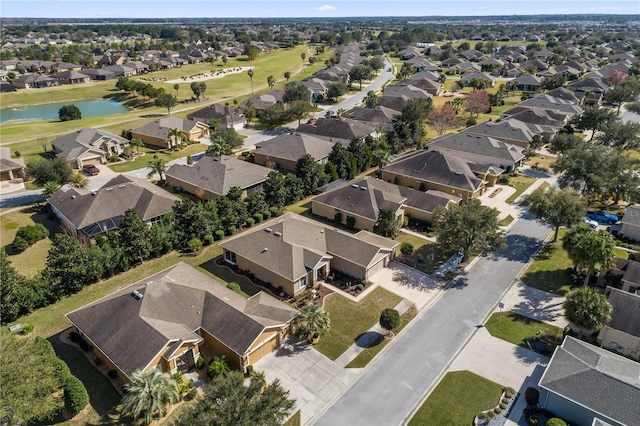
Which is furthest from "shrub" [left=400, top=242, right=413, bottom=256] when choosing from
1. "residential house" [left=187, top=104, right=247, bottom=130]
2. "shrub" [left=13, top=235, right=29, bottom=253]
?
"residential house" [left=187, top=104, right=247, bottom=130]

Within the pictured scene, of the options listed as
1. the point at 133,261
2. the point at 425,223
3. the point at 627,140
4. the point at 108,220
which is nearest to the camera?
the point at 133,261

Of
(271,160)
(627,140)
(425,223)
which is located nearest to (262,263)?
(425,223)

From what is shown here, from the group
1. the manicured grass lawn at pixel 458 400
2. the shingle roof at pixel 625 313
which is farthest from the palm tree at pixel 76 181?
the shingle roof at pixel 625 313

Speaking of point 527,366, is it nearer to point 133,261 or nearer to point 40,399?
point 40,399

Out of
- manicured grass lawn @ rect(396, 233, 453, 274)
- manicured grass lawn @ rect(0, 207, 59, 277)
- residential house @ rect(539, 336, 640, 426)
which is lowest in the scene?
manicured grass lawn @ rect(0, 207, 59, 277)

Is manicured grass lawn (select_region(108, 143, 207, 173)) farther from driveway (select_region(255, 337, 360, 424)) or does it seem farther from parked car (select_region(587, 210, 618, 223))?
parked car (select_region(587, 210, 618, 223))
